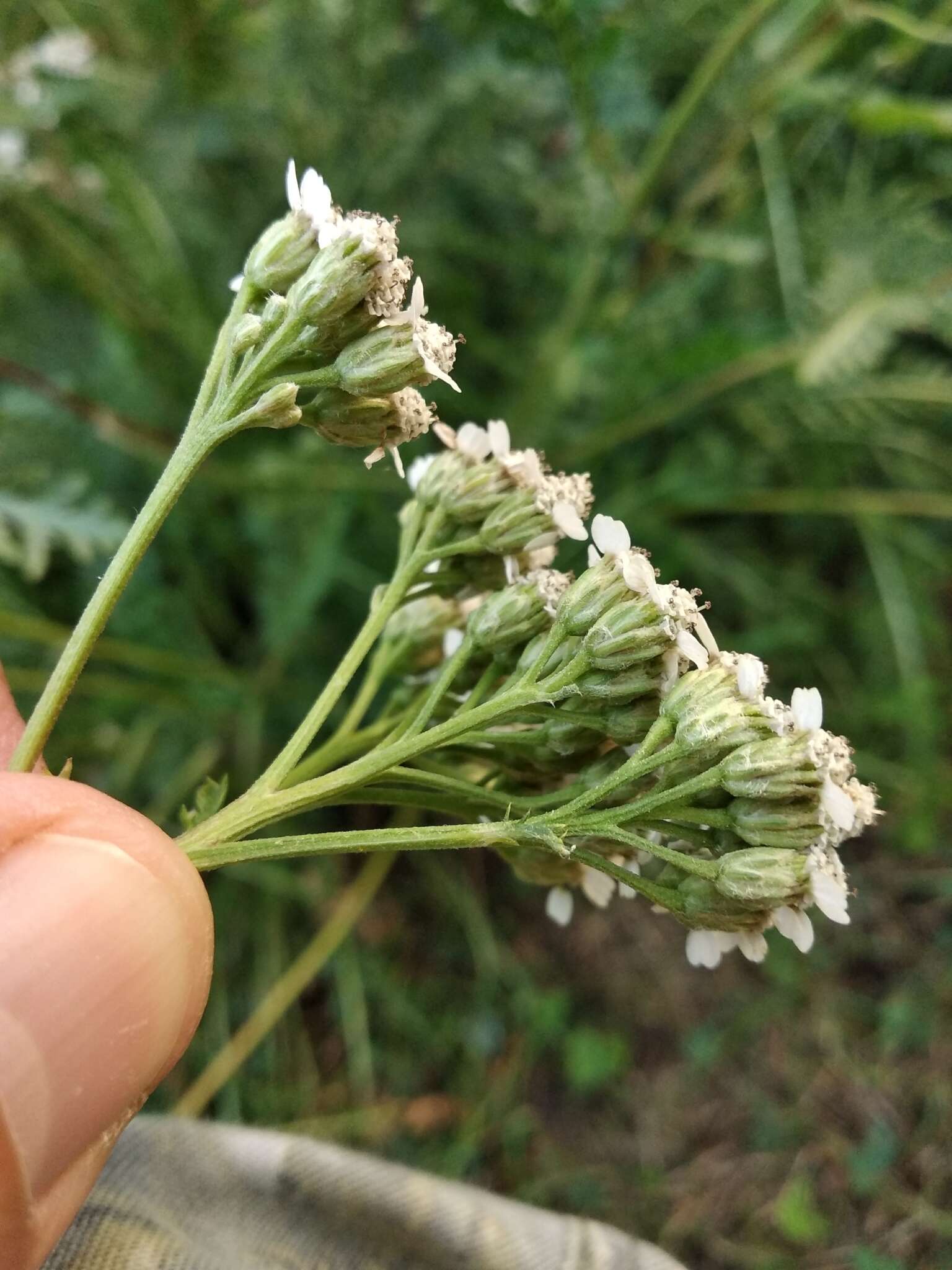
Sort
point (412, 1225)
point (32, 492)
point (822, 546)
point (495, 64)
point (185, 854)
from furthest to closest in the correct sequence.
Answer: point (822, 546) < point (495, 64) < point (32, 492) < point (412, 1225) < point (185, 854)

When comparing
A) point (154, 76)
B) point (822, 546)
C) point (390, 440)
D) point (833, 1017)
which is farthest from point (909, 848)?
point (154, 76)

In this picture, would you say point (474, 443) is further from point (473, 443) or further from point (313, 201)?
point (313, 201)

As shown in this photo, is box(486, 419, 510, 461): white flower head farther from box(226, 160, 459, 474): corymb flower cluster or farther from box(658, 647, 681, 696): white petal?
box(658, 647, 681, 696): white petal

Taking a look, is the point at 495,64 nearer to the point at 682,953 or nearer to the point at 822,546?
the point at 822,546

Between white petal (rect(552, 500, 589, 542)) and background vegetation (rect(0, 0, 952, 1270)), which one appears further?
background vegetation (rect(0, 0, 952, 1270))

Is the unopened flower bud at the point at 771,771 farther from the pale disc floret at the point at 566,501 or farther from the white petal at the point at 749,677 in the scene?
the pale disc floret at the point at 566,501

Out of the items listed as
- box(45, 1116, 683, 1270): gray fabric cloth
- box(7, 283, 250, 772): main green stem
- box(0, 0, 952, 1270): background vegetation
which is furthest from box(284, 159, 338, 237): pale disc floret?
box(45, 1116, 683, 1270): gray fabric cloth
